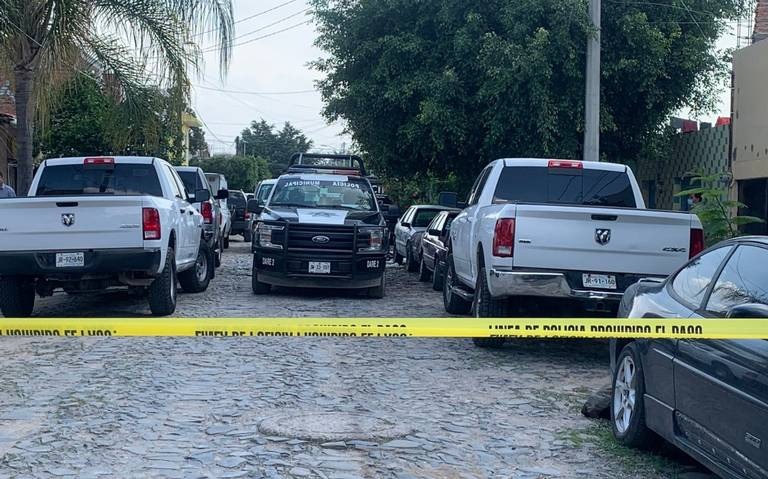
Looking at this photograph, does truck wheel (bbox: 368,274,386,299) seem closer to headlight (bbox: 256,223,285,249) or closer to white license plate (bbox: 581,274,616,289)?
headlight (bbox: 256,223,285,249)

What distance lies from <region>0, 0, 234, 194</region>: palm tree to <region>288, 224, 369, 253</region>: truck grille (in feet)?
10.4

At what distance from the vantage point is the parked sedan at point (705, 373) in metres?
4.61

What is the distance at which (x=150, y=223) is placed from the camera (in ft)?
36.2

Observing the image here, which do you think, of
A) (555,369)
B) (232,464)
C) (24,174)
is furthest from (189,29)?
(232,464)

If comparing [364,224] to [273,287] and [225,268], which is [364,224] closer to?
[273,287]

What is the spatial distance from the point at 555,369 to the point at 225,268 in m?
12.0

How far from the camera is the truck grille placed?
14117mm

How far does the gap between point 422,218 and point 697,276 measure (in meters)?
15.5

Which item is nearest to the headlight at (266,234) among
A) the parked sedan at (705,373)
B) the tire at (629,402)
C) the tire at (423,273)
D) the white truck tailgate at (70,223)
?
the white truck tailgate at (70,223)

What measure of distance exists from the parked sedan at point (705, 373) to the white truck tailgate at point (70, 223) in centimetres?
620

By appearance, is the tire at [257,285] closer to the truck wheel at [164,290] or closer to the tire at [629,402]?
the truck wheel at [164,290]

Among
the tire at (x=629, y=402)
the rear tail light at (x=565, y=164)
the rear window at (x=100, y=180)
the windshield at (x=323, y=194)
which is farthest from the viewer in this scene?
the windshield at (x=323, y=194)

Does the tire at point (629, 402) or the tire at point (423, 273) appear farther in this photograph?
the tire at point (423, 273)

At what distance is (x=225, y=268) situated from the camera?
2025 cm
